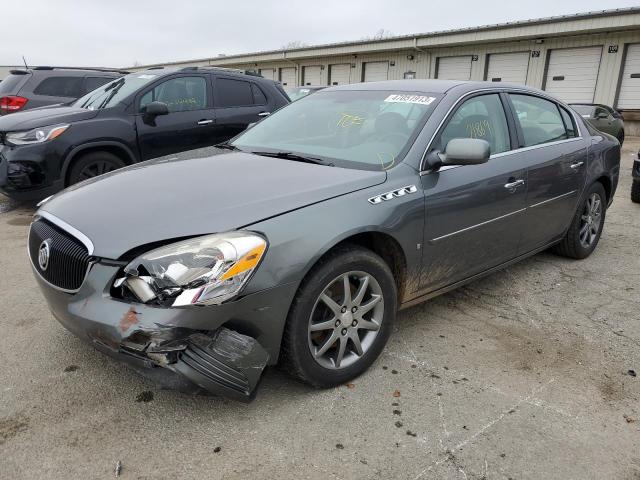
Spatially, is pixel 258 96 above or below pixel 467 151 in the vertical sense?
above

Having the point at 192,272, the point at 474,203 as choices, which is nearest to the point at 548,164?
the point at 474,203

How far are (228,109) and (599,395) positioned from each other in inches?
226

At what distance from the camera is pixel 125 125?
20.0 ft

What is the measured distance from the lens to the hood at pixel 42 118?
18.6 feet

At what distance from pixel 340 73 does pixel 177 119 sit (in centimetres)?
2124

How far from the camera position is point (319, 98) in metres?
3.87

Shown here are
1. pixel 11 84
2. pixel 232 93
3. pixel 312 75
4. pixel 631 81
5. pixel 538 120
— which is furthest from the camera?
pixel 312 75

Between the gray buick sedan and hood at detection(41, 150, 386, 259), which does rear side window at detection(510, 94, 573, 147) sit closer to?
the gray buick sedan

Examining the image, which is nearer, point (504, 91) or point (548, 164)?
point (504, 91)

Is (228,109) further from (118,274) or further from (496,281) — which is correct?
(118,274)

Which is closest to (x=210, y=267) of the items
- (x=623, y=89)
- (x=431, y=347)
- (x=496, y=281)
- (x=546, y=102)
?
(x=431, y=347)

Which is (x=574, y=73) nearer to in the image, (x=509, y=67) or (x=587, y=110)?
(x=509, y=67)

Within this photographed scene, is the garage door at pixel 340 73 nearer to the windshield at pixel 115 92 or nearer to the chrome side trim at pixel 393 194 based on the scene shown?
the windshield at pixel 115 92

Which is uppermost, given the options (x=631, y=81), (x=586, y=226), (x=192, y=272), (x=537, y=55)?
(x=537, y=55)
